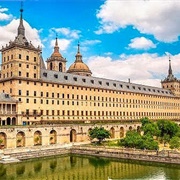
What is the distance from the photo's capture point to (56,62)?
105 metres

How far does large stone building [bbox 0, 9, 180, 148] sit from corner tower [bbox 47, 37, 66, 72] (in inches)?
837

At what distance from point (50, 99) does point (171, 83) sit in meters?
70.3

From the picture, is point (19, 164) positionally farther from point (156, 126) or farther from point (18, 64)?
point (156, 126)

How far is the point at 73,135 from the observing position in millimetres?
67688

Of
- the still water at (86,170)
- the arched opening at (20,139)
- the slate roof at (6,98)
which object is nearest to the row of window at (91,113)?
the slate roof at (6,98)

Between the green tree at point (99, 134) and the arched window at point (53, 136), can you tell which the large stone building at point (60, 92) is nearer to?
the arched window at point (53, 136)

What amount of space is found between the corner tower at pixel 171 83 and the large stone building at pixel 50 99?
100 ft

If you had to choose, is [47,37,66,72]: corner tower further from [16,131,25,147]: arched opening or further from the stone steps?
the stone steps

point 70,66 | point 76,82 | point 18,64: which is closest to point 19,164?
point 18,64

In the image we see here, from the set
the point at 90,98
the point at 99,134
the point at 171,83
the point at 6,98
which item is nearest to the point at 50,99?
the point at 6,98

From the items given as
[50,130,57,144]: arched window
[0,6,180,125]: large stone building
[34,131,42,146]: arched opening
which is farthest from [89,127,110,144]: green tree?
[0,6,180,125]: large stone building

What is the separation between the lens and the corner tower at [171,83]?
125625 millimetres

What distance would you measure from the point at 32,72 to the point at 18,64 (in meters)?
3.84

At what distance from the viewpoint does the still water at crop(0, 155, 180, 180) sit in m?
40.1
